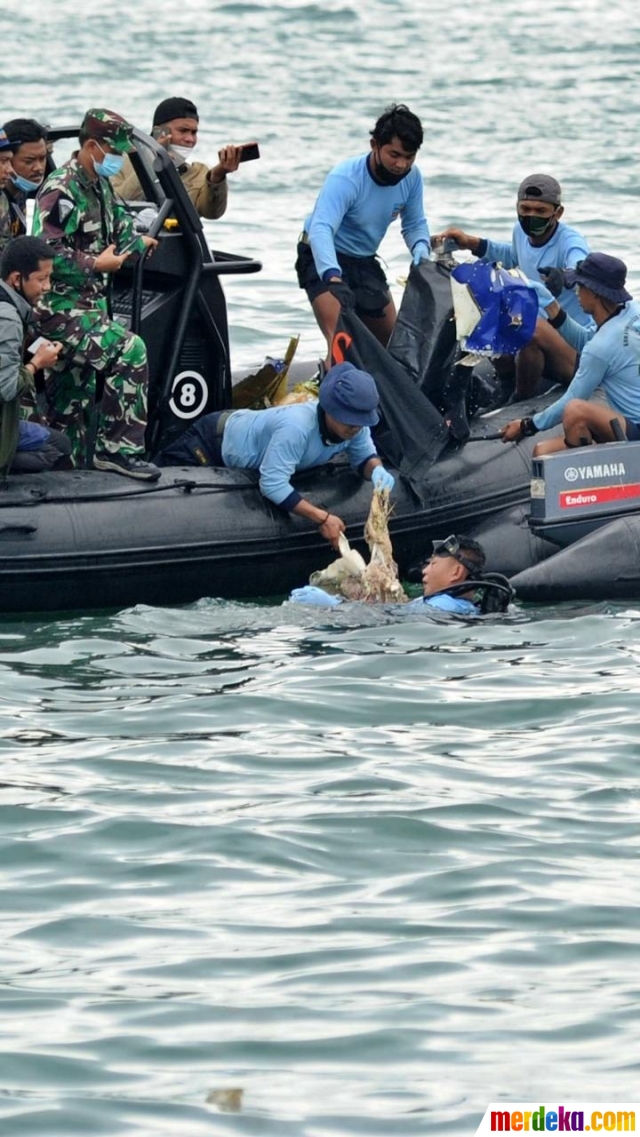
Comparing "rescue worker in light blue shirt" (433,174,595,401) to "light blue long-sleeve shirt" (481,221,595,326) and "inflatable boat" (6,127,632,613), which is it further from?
"inflatable boat" (6,127,632,613)

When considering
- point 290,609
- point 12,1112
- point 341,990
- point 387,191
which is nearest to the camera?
point 12,1112

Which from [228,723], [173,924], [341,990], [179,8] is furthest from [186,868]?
[179,8]

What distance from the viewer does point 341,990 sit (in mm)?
5383

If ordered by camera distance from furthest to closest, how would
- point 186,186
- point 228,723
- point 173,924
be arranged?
point 186,186, point 228,723, point 173,924

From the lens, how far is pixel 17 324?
331 inches

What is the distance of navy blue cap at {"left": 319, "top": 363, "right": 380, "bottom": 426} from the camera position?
29.3 feet

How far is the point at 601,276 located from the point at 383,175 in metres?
1.17

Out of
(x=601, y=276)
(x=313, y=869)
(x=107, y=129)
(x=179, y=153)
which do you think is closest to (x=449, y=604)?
(x=601, y=276)

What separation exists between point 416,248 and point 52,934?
5.31 meters

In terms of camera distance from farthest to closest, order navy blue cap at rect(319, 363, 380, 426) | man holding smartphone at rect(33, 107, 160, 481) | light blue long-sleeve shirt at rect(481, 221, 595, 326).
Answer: light blue long-sleeve shirt at rect(481, 221, 595, 326), navy blue cap at rect(319, 363, 380, 426), man holding smartphone at rect(33, 107, 160, 481)

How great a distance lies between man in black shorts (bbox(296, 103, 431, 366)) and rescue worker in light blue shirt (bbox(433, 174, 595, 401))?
46cm

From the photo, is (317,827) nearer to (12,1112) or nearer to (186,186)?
(12,1112)

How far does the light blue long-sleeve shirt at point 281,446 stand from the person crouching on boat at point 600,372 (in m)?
0.96

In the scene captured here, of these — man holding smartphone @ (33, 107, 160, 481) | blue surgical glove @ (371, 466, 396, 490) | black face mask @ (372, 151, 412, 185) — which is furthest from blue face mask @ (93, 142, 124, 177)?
blue surgical glove @ (371, 466, 396, 490)
